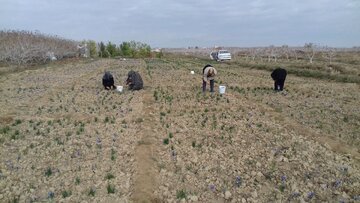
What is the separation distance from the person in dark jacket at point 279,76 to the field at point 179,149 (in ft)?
6.80

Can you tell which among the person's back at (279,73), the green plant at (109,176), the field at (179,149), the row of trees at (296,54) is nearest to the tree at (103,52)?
the row of trees at (296,54)

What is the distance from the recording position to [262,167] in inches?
273

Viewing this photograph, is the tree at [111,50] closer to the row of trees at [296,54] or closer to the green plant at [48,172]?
the row of trees at [296,54]

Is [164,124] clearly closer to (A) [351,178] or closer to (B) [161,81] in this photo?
(A) [351,178]

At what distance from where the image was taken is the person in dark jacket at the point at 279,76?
52.5 ft

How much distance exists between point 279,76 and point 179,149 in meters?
9.87

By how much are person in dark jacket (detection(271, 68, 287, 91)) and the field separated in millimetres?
2073

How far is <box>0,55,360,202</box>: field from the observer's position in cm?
597

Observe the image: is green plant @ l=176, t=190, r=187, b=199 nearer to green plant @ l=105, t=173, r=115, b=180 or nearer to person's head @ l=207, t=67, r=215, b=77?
green plant @ l=105, t=173, r=115, b=180

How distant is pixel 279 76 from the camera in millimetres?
16359

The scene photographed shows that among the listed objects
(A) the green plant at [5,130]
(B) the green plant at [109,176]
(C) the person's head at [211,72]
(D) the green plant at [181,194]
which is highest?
(C) the person's head at [211,72]

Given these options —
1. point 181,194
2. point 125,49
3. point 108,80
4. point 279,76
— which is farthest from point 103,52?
point 181,194

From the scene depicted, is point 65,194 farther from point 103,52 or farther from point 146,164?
point 103,52

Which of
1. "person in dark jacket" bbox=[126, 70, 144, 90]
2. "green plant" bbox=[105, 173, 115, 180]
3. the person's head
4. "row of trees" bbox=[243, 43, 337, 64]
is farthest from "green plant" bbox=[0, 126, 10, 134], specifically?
"row of trees" bbox=[243, 43, 337, 64]
